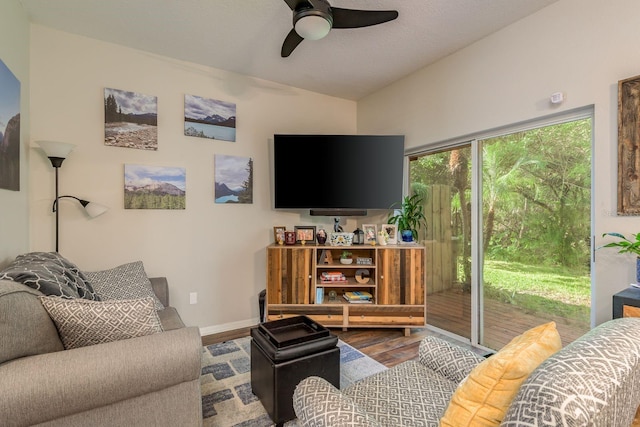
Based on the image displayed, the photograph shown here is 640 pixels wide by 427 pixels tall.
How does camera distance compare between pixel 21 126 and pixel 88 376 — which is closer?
pixel 88 376

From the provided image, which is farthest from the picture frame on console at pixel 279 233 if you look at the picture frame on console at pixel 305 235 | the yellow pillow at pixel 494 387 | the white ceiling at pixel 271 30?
the yellow pillow at pixel 494 387

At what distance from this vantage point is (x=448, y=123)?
296 cm

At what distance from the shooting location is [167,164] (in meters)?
2.96

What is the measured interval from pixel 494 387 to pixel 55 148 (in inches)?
119

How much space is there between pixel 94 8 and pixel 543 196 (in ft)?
12.4

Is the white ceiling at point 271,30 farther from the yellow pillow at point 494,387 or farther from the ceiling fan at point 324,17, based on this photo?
the yellow pillow at point 494,387

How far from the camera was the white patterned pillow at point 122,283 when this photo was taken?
219 cm

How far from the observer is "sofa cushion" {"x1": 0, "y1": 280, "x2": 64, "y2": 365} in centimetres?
108

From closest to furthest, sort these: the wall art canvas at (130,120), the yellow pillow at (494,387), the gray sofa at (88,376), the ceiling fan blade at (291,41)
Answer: the yellow pillow at (494,387)
the gray sofa at (88,376)
the ceiling fan blade at (291,41)
the wall art canvas at (130,120)

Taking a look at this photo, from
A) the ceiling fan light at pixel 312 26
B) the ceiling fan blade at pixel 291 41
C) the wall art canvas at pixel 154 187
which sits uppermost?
the ceiling fan blade at pixel 291 41

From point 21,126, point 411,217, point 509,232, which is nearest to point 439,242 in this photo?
point 411,217

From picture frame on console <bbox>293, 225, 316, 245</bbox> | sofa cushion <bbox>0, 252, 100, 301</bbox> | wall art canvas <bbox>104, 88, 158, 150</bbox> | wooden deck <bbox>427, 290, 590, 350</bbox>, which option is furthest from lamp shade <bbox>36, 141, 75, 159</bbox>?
wooden deck <bbox>427, 290, 590, 350</bbox>

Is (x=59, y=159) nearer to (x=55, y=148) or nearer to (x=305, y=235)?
(x=55, y=148)

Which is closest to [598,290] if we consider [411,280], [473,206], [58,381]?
[473,206]
